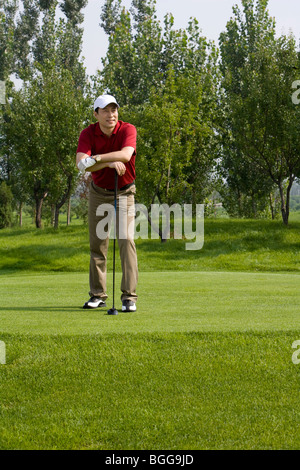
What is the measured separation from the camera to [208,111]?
121 ft

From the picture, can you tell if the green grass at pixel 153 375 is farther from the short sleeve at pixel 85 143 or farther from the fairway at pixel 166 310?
the short sleeve at pixel 85 143

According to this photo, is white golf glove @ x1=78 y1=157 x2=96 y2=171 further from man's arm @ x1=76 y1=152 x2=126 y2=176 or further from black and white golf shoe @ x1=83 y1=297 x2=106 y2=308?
black and white golf shoe @ x1=83 y1=297 x2=106 y2=308

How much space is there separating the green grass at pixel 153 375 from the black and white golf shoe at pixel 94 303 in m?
0.18

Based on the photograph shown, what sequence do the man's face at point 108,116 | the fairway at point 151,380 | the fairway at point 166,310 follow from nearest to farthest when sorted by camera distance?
1. the fairway at point 151,380
2. the fairway at point 166,310
3. the man's face at point 108,116

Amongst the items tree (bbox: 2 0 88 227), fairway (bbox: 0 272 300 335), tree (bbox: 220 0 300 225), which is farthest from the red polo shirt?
tree (bbox: 2 0 88 227)

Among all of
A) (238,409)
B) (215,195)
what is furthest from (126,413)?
(215,195)

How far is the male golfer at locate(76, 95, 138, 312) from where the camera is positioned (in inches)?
262

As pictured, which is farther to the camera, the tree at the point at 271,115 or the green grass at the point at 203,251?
the tree at the point at 271,115

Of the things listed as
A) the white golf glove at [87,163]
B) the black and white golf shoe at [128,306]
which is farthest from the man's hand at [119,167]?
the black and white golf shoe at [128,306]

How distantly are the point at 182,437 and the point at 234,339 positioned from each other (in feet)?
5.12

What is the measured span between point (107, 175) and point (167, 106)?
21846 millimetres

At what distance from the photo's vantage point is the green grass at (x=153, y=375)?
11.1 feet
